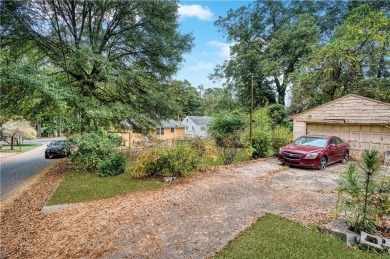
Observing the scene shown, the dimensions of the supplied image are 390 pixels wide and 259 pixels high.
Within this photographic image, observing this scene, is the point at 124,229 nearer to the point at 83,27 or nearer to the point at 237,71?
the point at 83,27

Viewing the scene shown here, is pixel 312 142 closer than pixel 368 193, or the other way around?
pixel 368 193

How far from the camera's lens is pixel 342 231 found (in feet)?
13.2

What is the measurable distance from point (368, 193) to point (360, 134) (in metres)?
10.3

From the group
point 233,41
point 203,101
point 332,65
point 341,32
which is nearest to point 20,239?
point 332,65

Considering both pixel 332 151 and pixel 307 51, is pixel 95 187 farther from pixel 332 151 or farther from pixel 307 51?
pixel 307 51

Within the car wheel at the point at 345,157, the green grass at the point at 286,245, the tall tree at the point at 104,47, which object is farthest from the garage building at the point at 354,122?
the green grass at the point at 286,245

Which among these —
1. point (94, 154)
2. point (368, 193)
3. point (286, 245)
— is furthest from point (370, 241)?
point (94, 154)

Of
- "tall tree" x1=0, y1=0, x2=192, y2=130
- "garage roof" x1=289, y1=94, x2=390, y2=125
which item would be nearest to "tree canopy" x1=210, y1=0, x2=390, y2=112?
"garage roof" x1=289, y1=94, x2=390, y2=125

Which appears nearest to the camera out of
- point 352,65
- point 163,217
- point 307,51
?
point 163,217

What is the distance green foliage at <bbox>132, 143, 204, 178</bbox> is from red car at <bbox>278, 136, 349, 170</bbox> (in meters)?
4.80

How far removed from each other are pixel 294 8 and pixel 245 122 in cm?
1415

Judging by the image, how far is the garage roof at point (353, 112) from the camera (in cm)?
1129

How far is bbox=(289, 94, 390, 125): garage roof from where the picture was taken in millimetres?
11289

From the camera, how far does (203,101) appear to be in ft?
209
